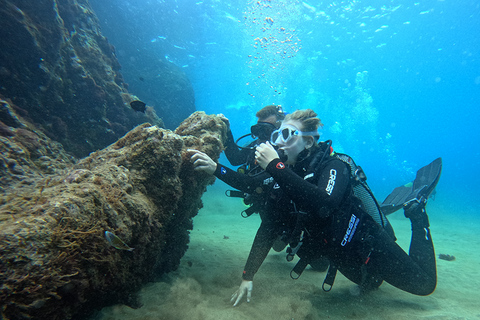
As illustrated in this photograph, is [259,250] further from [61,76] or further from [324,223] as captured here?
[61,76]

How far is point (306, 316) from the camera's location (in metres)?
2.82

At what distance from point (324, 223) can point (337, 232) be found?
215 millimetres

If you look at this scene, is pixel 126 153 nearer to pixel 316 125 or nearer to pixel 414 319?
pixel 316 125

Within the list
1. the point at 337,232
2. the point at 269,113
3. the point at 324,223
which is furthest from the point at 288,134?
the point at 269,113

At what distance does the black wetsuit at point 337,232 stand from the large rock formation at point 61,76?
690 centimetres

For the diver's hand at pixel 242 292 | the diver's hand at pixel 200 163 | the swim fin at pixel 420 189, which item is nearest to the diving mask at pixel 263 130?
the diver's hand at pixel 200 163

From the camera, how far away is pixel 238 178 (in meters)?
3.58

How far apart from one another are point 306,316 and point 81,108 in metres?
9.53

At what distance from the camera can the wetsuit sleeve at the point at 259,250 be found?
3.10 meters

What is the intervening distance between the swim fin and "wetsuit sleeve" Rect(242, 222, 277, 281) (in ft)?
12.0

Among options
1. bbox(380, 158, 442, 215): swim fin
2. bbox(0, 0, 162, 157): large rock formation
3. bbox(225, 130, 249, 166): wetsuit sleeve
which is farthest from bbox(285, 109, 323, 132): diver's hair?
bbox(0, 0, 162, 157): large rock formation

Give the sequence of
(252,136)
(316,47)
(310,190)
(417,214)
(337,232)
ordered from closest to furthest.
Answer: (310,190) → (337,232) → (417,214) → (252,136) → (316,47)

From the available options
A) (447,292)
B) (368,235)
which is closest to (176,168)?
(368,235)

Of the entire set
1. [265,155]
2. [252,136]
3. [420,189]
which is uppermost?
[420,189]
